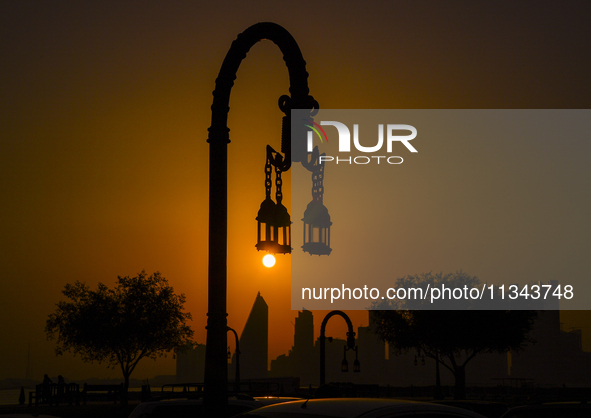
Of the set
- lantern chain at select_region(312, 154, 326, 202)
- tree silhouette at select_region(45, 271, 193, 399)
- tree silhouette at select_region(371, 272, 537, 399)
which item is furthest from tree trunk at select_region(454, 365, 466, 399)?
lantern chain at select_region(312, 154, 326, 202)

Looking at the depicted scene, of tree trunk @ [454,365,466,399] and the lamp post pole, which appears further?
tree trunk @ [454,365,466,399]

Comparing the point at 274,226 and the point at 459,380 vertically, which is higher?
the point at 274,226

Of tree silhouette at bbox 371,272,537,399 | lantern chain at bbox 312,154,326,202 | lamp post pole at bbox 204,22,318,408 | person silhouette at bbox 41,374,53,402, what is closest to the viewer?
lamp post pole at bbox 204,22,318,408

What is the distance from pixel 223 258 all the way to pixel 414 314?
171 feet

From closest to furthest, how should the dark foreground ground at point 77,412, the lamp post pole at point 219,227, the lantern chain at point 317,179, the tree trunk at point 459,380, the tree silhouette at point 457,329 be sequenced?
the lamp post pole at point 219,227
the lantern chain at point 317,179
the dark foreground ground at point 77,412
the tree silhouette at point 457,329
the tree trunk at point 459,380

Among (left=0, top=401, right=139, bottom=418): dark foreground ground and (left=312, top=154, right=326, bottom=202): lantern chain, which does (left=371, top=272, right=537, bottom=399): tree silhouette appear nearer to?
(left=0, top=401, right=139, bottom=418): dark foreground ground

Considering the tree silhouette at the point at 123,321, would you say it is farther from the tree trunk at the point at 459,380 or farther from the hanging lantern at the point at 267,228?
the hanging lantern at the point at 267,228

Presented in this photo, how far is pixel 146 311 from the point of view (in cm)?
4869

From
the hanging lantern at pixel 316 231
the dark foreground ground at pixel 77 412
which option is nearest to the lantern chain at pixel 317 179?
the hanging lantern at pixel 316 231

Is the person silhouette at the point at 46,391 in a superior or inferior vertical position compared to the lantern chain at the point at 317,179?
inferior

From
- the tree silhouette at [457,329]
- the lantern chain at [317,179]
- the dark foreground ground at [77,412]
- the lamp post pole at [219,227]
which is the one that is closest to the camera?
the lamp post pole at [219,227]

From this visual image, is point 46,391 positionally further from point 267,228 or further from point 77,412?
point 267,228

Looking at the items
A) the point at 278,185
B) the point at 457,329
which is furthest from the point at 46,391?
the point at 278,185

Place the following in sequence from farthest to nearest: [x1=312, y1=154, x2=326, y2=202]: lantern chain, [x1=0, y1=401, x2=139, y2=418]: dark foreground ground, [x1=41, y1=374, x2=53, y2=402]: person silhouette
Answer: [x1=41, y1=374, x2=53, y2=402]: person silhouette, [x1=0, y1=401, x2=139, y2=418]: dark foreground ground, [x1=312, y1=154, x2=326, y2=202]: lantern chain
